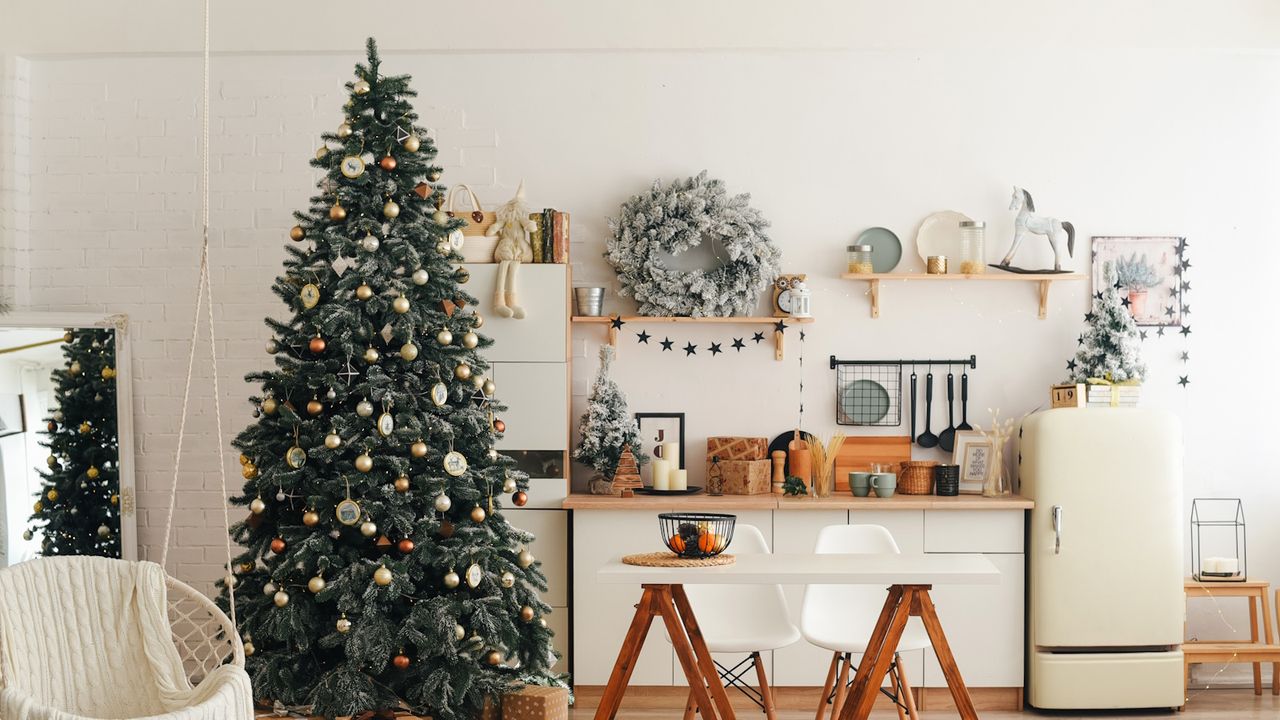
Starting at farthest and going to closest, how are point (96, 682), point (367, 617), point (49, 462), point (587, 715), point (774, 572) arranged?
point (49, 462) → point (587, 715) → point (367, 617) → point (774, 572) → point (96, 682)

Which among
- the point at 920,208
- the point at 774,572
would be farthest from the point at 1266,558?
the point at 774,572

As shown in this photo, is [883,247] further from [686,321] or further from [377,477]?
[377,477]

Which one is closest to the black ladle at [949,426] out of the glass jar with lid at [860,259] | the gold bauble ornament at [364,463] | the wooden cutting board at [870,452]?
the wooden cutting board at [870,452]

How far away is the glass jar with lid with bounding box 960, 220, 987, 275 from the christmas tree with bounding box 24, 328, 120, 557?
394 centimetres

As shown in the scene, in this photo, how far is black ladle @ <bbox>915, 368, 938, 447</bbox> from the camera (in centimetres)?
546

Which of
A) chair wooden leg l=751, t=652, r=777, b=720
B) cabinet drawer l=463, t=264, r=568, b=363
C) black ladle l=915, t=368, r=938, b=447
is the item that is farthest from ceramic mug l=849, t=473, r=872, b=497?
cabinet drawer l=463, t=264, r=568, b=363

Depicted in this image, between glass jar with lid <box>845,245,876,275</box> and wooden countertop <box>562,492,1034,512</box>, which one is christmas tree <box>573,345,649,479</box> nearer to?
wooden countertop <box>562,492,1034,512</box>

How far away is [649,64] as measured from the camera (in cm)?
550

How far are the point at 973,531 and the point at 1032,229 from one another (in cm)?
142

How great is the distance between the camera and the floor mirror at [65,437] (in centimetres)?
520

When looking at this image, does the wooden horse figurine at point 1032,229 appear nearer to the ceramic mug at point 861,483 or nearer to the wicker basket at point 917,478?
the wicker basket at point 917,478

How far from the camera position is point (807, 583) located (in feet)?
12.2

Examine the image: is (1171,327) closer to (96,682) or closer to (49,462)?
(96,682)

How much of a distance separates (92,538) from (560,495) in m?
2.18
